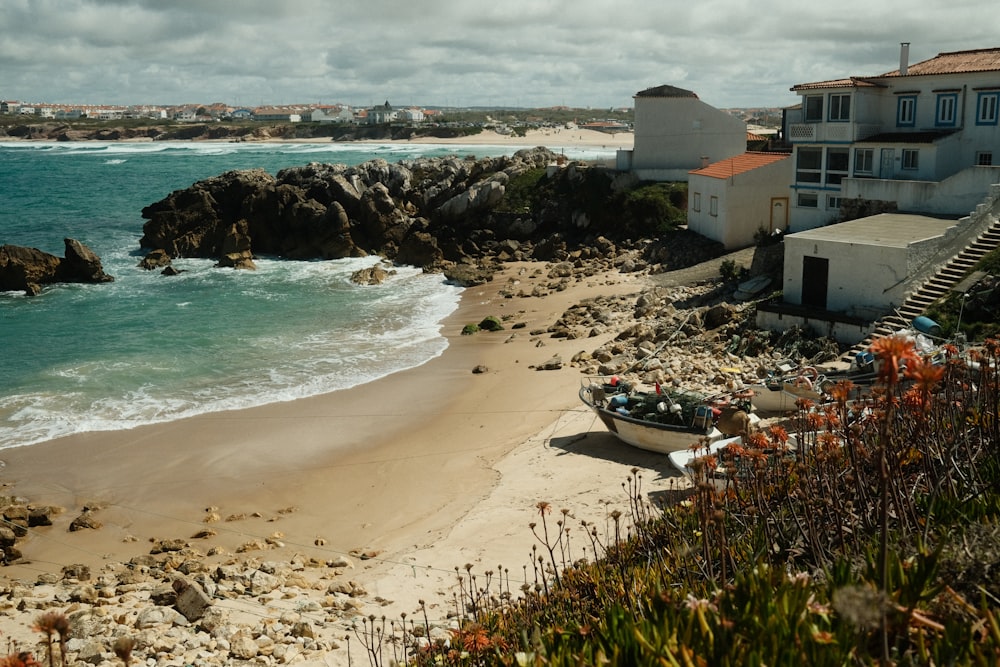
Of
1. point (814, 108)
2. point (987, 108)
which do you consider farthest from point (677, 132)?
point (987, 108)

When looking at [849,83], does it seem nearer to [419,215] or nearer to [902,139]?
[902,139]

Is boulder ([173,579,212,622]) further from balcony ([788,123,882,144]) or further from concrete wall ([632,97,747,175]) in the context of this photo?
concrete wall ([632,97,747,175])

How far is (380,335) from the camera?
3048 cm

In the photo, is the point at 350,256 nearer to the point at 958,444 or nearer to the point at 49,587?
the point at 49,587

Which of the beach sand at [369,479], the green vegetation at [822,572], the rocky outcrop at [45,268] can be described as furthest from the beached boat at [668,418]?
the rocky outcrop at [45,268]

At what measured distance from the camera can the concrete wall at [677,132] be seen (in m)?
45.0

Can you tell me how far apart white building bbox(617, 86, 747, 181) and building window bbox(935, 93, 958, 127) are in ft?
53.3

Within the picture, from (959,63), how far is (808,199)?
20.2 feet

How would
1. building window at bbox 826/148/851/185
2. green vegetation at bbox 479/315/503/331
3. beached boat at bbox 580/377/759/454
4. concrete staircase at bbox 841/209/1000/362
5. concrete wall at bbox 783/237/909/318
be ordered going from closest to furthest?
beached boat at bbox 580/377/759/454, concrete staircase at bbox 841/209/1000/362, concrete wall at bbox 783/237/909/318, green vegetation at bbox 479/315/503/331, building window at bbox 826/148/851/185

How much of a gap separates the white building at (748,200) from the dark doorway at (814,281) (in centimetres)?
989

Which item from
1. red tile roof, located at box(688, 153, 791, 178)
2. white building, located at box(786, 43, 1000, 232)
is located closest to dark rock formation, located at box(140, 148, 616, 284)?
red tile roof, located at box(688, 153, 791, 178)

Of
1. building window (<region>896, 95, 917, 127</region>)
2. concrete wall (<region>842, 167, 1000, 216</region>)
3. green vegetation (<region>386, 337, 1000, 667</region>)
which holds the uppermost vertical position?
building window (<region>896, 95, 917, 127</region>)

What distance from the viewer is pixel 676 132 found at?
45094 mm

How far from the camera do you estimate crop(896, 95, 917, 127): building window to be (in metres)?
29.9
